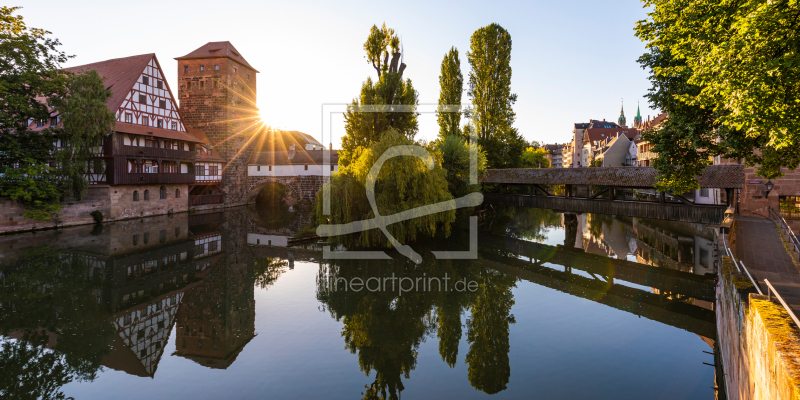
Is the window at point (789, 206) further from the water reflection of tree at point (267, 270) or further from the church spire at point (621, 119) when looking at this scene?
the church spire at point (621, 119)

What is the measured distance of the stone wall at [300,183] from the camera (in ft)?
116

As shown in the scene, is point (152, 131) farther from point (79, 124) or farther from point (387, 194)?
point (387, 194)

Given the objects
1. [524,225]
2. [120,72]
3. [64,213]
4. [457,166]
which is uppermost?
[120,72]

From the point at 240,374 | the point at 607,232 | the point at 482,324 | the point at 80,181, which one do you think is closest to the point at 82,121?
the point at 80,181

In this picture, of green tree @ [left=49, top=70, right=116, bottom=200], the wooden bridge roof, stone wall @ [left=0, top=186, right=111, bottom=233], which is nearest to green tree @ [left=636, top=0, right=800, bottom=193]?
the wooden bridge roof

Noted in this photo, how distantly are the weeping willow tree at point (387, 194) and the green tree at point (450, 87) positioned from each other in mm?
15161

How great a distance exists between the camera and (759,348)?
3.96 meters

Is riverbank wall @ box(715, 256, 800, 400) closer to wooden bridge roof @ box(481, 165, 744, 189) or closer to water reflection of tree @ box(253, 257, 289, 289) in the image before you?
wooden bridge roof @ box(481, 165, 744, 189)

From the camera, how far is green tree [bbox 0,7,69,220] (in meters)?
19.3

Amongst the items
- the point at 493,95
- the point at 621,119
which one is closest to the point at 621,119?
the point at 621,119

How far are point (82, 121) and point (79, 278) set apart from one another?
1271 centimetres

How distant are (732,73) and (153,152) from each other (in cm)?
2979

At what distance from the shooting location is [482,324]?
31.7 feet

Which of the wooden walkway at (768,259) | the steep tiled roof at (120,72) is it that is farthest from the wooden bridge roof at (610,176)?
the steep tiled roof at (120,72)
